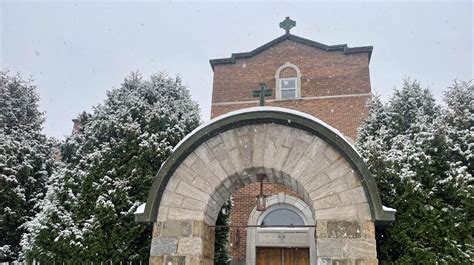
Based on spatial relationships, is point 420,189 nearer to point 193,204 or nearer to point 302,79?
point 193,204

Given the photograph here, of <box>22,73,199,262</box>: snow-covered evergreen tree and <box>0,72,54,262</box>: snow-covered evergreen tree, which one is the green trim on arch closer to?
<box>22,73,199,262</box>: snow-covered evergreen tree

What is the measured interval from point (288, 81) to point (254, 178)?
8298 mm

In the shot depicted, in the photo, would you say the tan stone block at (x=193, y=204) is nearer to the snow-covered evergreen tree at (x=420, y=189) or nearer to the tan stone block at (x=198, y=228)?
the tan stone block at (x=198, y=228)

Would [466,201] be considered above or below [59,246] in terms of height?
above

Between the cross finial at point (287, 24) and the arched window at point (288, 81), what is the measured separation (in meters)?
1.49

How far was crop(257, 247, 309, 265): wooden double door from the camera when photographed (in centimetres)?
1081

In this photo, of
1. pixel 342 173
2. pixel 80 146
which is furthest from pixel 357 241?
pixel 80 146

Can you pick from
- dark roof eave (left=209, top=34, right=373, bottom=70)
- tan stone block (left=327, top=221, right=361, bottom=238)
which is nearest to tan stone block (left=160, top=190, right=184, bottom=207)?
tan stone block (left=327, top=221, right=361, bottom=238)

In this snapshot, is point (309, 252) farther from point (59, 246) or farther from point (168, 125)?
point (59, 246)

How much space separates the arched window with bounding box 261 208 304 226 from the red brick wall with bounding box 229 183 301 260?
1.71ft

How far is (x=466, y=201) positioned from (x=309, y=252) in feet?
17.6

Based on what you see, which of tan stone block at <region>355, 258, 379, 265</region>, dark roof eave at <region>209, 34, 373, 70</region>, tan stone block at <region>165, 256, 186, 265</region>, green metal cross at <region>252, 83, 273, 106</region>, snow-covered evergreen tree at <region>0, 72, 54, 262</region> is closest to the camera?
tan stone block at <region>355, 258, 379, 265</region>

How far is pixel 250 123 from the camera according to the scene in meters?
6.20

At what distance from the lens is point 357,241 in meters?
5.38
